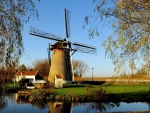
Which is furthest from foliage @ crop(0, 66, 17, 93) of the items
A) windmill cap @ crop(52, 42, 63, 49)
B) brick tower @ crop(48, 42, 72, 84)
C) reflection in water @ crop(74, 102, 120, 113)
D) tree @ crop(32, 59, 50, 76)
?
tree @ crop(32, 59, 50, 76)

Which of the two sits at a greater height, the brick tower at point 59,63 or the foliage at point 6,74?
the brick tower at point 59,63

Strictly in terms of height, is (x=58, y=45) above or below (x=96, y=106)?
above

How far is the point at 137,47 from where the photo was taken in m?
7.02

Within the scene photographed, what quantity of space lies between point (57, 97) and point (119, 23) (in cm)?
1588

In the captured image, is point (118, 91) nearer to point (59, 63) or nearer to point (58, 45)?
point (59, 63)

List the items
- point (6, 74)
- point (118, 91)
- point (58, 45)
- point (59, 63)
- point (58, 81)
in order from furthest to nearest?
point (58, 45), point (59, 63), point (58, 81), point (118, 91), point (6, 74)

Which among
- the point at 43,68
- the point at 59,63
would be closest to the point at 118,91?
the point at 59,63

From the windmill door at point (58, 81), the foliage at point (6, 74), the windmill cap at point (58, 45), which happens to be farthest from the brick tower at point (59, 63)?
the foliage at point (6, 74)

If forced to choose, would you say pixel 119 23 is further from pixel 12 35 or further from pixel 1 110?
pixel 1 110

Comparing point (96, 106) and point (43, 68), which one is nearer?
point (96, 106)

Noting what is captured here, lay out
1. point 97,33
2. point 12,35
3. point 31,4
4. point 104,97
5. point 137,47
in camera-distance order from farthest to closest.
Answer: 1. point 104,97
2. point 97,33
3. point 137,47
4. point 31,4
5. point 12,35

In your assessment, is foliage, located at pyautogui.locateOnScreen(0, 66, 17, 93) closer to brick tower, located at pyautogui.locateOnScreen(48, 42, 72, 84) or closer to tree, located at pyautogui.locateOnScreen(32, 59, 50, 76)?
brick tower, located at pyautogui.locateOnScreen(48, 42, 72, 84)

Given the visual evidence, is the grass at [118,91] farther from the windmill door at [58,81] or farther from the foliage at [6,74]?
the foliage at [6,74]

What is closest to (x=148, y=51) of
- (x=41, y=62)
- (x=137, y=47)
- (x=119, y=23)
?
(x=137, y=47)
